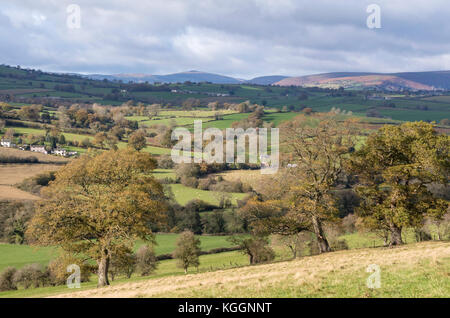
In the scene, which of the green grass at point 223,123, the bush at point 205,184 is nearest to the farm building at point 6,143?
the bush at point 205,184

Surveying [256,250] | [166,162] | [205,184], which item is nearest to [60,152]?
[166,162]

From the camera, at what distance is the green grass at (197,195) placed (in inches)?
3022

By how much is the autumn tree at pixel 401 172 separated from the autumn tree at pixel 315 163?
6.31 ft

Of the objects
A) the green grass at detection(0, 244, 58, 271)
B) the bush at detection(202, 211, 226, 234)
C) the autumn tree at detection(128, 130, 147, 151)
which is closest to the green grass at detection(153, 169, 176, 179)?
the autumn tree at detection(128, 130, 147, 151)

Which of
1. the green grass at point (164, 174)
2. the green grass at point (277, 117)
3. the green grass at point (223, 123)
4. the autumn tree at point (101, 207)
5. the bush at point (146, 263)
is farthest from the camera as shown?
the green grass at point (277, 117)

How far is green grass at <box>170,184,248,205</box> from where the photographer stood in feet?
252

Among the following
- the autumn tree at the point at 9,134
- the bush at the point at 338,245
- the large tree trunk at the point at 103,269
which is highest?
the autumn tree at the point at 9,134

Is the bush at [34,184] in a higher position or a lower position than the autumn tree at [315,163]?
lower

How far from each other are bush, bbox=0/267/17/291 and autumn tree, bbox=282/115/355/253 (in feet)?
116

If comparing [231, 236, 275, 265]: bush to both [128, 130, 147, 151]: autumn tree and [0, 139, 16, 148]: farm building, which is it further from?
[0, 139, 16, 148]: farm building

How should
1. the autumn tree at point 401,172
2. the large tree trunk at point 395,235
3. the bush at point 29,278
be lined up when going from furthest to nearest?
the bush at point 29,278, the large tree trunk at point 395,235, the autumn tree at point 401,172

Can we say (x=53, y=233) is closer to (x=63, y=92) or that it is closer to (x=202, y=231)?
(x=202, y=231)

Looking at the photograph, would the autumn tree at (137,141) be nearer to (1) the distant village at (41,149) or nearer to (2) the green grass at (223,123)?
(1) the distant village at (41,149)

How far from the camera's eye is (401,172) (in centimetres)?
3008
